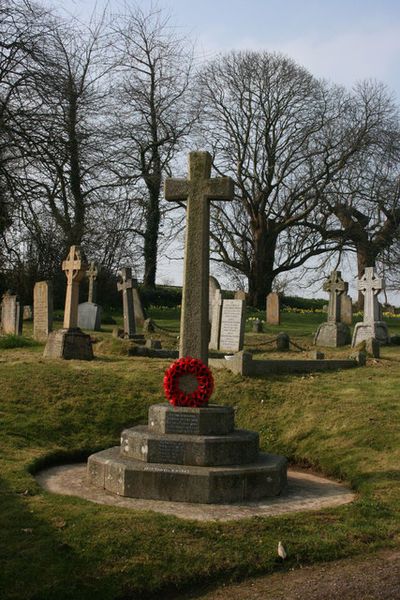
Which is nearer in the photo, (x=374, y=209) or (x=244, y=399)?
(x=244, y=399)

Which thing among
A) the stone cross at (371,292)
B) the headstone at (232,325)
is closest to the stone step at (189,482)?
the headstone at (232,325)

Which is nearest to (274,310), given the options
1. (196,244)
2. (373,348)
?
(373,348)

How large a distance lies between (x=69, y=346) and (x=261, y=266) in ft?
72.2

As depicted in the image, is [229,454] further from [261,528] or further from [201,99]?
[201,99]

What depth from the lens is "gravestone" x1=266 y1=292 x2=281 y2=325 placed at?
2802cm

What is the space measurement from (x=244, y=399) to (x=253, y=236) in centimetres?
2502

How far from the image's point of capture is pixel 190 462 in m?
8.45

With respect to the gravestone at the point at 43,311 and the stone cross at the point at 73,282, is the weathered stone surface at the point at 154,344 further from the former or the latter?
the gravestone at the point at 43,311

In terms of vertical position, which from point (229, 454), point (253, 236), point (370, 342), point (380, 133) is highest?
point (380, 133)

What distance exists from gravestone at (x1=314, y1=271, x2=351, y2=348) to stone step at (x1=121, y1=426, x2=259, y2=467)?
40.8 feet

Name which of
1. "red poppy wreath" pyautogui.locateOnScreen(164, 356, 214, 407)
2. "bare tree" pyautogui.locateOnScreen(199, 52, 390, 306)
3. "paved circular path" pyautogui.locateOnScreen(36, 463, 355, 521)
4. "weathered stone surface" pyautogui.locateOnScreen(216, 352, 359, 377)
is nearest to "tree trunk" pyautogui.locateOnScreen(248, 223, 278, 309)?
"bare tree" pyautogui.locateOnScreen(199, 52, 390, 306)

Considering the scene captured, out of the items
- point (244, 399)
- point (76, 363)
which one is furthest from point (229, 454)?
point (76, 363)

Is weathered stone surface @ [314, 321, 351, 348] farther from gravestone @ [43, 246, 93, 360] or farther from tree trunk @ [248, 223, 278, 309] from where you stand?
tree trunk @ [248, 223, 278, 309]

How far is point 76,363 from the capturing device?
47.0ft
